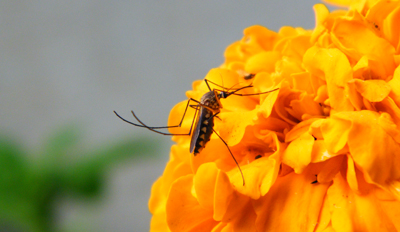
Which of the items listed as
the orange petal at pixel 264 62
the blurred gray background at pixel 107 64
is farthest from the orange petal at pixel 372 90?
the blurred gray background at pixel 107 64

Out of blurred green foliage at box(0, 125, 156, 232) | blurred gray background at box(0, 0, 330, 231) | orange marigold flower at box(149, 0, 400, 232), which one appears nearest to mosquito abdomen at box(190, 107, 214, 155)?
orange marigold flower at box(149, 0, 400, 232)

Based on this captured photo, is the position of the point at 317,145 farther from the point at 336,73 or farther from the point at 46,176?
the point at 46,176

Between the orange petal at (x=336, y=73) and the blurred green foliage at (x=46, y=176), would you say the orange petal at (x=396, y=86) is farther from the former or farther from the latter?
the blurred green foliage at (x=46, y=176)

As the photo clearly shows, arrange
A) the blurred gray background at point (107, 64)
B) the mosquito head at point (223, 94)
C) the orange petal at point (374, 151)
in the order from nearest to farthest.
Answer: the orange petal at point (374, 151) < the mosquito head at point (223, 94) < the blurred gray background at point (107, 64)

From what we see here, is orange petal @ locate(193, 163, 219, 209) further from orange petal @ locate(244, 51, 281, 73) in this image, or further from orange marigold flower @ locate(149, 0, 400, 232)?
orange petal @ locate(244, 51, 281, 73)

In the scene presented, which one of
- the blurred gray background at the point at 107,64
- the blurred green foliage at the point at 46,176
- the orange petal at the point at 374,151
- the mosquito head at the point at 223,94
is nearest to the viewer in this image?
the orange petal at the point at 374,151

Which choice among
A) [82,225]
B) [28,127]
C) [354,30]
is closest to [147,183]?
[82,225]

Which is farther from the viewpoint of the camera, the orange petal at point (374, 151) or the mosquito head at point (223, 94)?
the mosquito head at point (223, 94)
